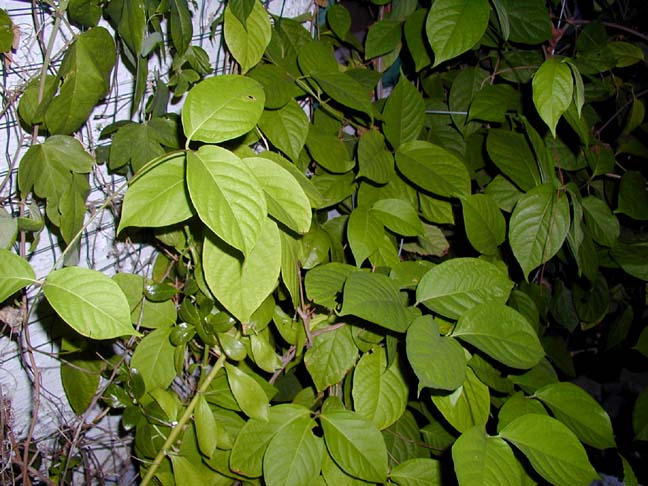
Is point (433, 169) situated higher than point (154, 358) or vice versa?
point (433, 169)

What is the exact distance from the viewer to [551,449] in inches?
25.3

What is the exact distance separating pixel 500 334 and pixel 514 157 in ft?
1.25

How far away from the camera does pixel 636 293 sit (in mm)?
1241

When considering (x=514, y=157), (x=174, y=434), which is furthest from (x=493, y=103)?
(x=174, y=434)

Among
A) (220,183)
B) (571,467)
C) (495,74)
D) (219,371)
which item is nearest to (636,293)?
(495,74)

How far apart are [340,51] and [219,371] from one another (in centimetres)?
79

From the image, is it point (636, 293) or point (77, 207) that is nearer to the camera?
point (77, 207)

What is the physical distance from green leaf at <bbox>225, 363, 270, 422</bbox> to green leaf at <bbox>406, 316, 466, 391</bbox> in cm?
28

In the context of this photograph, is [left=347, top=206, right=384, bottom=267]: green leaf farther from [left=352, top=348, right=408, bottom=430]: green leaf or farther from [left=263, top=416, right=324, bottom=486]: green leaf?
[left=263, top=416, right=324, bottom=486]: green leaf

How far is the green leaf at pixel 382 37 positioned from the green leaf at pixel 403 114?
0.47 ft

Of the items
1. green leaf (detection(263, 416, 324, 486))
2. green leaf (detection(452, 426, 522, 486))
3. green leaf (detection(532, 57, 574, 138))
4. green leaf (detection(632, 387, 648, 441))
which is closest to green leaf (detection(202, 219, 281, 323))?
green leaf (detection(263, 416, 324, 486))

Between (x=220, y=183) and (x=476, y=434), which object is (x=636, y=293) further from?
(x=220, y=183)

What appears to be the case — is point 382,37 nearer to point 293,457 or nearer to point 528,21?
point 528,21

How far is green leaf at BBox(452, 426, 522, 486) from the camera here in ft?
1.96
